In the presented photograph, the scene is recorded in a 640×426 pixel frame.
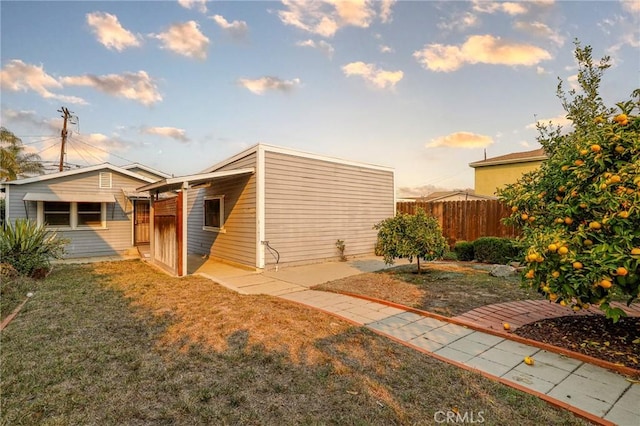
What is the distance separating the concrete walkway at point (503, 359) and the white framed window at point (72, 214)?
8.89 m

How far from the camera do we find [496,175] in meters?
Result: 21.3

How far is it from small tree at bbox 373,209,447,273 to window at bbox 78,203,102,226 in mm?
11032

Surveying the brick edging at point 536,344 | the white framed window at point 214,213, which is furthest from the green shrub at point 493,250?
the white framed window at point 214,213

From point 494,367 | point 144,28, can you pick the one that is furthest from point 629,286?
point 144,28

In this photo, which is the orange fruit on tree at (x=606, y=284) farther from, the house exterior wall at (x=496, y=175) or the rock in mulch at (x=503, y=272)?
the house exterior wall at (x=496, y=175)

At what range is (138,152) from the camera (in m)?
18.2

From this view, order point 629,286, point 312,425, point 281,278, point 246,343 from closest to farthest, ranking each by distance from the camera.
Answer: point 312,425, point 629,286, point 246,343, point 281,278

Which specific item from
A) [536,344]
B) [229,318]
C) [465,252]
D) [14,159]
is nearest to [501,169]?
[465,252]

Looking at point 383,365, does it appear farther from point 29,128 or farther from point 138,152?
point 29,128

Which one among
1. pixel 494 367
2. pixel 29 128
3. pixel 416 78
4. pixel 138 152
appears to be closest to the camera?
pixel 494 367

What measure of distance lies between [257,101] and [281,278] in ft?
22.0

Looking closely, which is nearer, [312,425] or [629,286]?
[312,425]

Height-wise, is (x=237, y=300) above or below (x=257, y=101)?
below

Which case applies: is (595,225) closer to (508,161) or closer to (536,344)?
(536,344)
